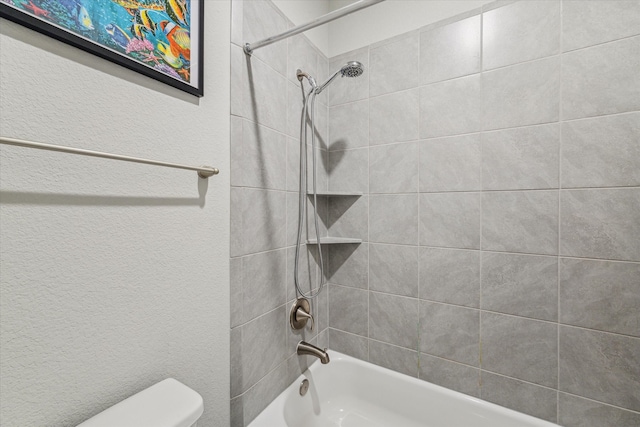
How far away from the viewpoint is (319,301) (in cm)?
149

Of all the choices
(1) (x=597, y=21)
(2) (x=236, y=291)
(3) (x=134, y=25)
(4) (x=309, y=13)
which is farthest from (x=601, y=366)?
(4) (x=309, y=13)

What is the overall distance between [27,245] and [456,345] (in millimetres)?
1481

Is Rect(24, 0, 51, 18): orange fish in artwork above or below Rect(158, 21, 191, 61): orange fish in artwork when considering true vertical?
below

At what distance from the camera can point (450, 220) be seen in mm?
1206

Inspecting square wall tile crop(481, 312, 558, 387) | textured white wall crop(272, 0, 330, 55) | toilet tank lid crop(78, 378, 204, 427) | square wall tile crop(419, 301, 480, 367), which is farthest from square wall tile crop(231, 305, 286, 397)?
textured white wall crop(272, 0, 330, 55)

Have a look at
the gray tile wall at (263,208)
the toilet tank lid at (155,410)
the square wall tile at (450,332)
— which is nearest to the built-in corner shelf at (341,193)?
the gray tile wall at (263,208)

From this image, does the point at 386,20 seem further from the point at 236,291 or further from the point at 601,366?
the point at 601,366

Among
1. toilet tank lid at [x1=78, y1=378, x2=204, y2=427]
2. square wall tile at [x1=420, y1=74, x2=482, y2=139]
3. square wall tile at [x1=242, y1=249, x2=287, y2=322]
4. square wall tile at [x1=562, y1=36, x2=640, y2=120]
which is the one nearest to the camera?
toilet tank lid at [x1=78, y1=378, x2=204, y2=427]

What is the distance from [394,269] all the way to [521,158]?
2.37 ft

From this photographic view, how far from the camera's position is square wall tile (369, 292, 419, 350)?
1303 millimetres

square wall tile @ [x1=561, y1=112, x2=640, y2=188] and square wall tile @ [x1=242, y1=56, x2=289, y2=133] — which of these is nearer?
square wall tile @ [x1=561, y1=112, x2=640, y2=188]

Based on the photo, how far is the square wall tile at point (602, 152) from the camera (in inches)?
35.8

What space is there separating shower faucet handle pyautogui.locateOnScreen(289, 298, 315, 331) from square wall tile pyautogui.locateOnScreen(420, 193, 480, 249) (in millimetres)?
645

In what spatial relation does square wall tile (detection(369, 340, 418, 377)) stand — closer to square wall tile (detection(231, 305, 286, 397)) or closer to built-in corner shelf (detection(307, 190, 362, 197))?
square wall tile (detection(231, 305, 286, 397))
